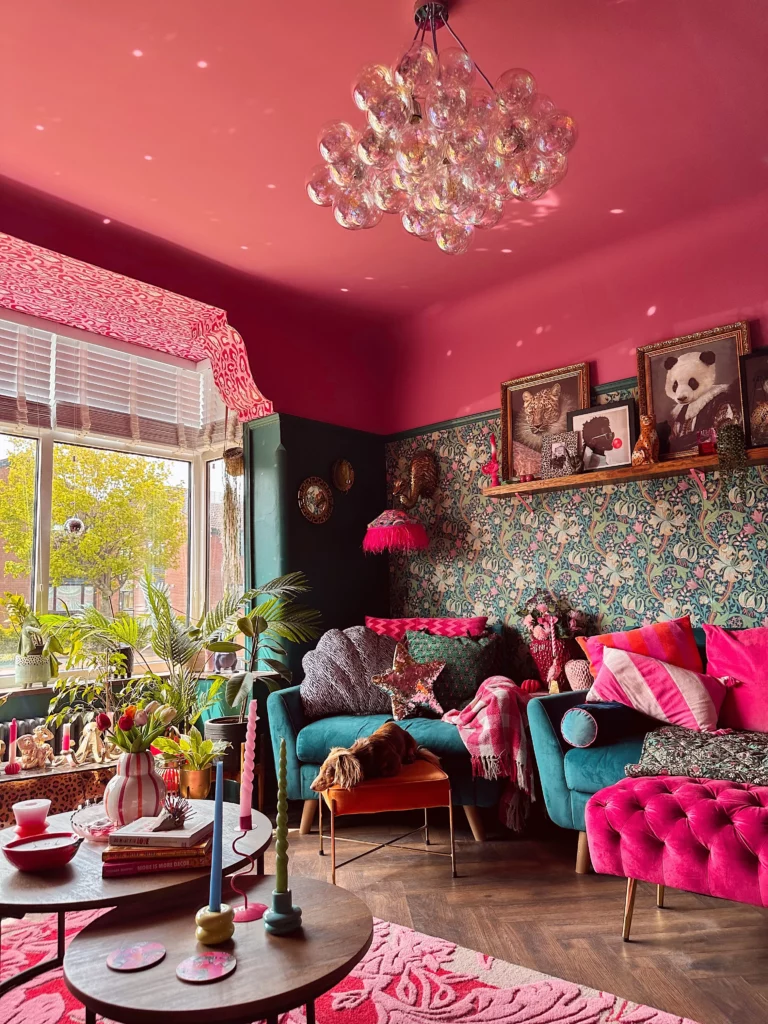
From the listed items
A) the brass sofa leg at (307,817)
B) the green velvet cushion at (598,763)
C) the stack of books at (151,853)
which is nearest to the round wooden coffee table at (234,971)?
the stack of books at (151,853)

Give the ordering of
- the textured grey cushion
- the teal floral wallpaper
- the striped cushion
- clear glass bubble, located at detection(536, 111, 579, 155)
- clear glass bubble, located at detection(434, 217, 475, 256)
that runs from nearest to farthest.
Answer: clear glass bubble, located at detection(536, 111, 579, 155)
clear glass bubble, located at detection(434, 217, 475, 256)
the striped cushion
the teal floral wallpaper
the textured grey cushion

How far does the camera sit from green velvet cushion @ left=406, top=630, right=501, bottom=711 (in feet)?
13.6

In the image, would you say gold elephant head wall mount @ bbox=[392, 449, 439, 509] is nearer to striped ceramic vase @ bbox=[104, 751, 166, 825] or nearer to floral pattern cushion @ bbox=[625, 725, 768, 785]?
floral pattern cushion @ bbox=[625, 725, 768, 785]

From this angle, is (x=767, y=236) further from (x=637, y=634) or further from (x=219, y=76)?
(x=219, y=76)

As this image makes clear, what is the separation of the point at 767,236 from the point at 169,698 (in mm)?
→ 4003

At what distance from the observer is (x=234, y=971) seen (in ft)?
4.96

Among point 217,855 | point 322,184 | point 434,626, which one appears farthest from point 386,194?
point 434,626

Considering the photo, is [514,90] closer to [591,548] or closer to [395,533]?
[591,548]

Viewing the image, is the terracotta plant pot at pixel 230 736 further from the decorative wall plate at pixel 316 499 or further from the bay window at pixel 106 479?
the decorative wall plate at pixel 316 499

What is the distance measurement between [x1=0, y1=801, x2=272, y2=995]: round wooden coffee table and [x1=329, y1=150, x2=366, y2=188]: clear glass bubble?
6.87 feet

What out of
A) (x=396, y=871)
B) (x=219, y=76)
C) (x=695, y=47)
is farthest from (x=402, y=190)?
(x=396, y=871)

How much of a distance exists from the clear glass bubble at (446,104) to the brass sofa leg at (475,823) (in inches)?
118

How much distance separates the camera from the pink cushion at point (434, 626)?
4574mm

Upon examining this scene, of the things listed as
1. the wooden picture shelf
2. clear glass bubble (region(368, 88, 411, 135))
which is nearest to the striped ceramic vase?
clear glass bubble (region(368, 88, 411, 135))
